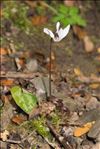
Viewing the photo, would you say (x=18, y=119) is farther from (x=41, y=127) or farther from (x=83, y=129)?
(x=83, y=129)

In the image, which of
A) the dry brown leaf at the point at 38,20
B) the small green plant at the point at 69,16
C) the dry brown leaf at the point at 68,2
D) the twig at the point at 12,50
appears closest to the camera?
the twig at the point at 12,50

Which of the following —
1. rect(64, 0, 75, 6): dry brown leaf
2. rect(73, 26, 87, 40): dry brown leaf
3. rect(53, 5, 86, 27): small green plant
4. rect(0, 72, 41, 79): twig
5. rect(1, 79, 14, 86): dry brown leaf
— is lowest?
rect(1, 79, 14, 86): dry brown leaf

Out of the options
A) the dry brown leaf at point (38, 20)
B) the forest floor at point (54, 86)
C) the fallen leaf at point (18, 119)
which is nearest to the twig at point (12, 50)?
the forest floor at point (54, 86)

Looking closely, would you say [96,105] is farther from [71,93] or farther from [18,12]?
[18,12]

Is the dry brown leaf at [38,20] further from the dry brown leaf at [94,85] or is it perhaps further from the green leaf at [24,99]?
the green leaf at [24,99]

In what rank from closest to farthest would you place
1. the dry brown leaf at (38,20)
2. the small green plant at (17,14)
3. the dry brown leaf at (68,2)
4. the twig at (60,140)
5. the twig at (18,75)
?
the twig at (60,140) → the twig at (18,75) → the small green plant at (17,14) → the dry brown leaf at (38,20) → the dry brown leaf at (68,2)

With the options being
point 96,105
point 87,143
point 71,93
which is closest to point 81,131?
point 87,143

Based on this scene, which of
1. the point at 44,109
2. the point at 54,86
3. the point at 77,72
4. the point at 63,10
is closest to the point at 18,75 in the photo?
the point at 54,86

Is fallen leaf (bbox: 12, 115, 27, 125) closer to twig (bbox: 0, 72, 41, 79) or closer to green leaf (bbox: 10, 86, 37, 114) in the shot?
green leaf (bbox: 10, 86, 37, 114)

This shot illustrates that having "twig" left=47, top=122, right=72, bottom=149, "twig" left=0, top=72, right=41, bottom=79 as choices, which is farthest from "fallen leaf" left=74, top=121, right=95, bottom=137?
"twig" left=0, top=72, right=41, bottom=79

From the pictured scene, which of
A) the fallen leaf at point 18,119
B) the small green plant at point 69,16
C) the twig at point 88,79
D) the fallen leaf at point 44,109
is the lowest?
the fallen leaf at point 18,119
